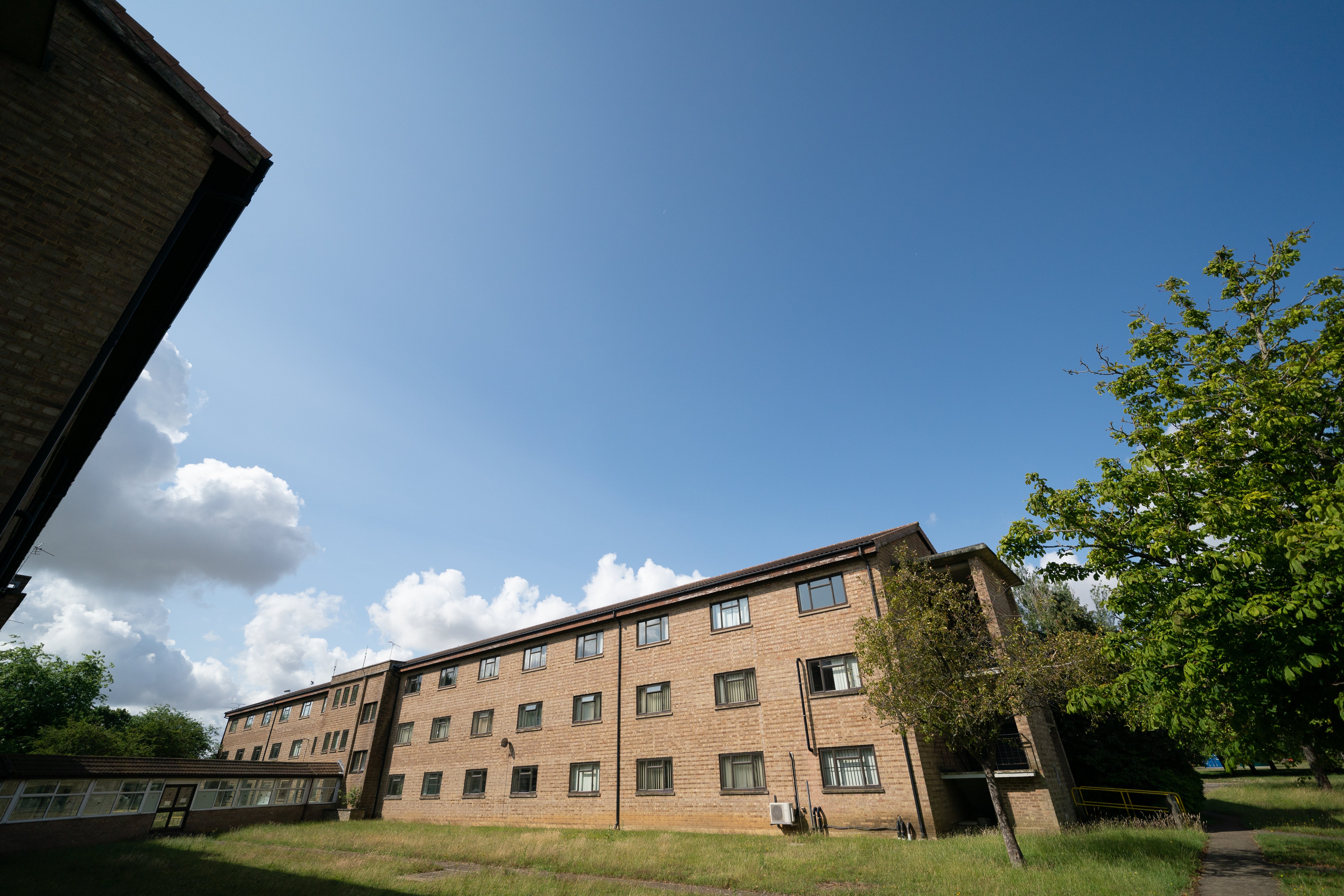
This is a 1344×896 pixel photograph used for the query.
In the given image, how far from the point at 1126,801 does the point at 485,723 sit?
90.5 ft

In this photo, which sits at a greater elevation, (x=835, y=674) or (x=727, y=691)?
(x=835, y=674)

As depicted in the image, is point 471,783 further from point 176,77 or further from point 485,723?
point 176,77

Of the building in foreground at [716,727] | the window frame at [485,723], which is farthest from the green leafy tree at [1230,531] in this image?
the window frame at [485,723]

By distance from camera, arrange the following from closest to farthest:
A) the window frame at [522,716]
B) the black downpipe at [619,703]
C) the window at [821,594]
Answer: the window at [821,594]
the black downpipe at [619,703]
the window frame at [522,716]

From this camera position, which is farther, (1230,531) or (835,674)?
(835,674)

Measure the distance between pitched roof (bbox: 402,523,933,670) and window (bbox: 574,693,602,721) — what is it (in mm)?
3225

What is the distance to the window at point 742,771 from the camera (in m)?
19.7

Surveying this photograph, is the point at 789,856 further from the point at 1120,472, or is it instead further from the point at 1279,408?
the point at 1279,408

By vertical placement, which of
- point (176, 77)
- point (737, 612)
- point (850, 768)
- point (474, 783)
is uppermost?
point (176, 77)

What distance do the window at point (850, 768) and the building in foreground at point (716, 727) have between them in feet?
0.17

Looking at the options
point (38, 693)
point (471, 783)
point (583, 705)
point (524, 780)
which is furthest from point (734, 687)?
point (38, 693)

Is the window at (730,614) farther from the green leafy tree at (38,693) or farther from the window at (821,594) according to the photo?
the green leafy tree at (38,693)

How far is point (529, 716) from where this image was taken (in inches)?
1104

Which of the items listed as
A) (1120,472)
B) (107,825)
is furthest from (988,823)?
(107,825)
